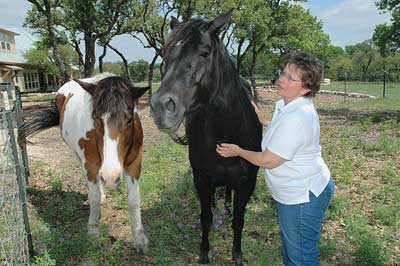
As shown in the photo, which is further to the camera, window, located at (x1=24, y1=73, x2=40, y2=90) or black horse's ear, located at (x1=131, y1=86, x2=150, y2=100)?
window, located at (x1=24, y1=73, x2=40, y2=90)

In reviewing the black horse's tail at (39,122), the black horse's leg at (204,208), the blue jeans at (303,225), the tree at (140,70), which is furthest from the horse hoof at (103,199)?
the tree at (140,70)

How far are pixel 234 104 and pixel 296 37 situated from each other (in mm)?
20425

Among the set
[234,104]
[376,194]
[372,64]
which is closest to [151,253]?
[234,104]

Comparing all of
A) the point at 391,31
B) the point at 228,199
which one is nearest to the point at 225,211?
the point at 228,199

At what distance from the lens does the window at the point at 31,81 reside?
125 feet

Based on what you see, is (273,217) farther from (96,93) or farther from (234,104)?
(96,93)

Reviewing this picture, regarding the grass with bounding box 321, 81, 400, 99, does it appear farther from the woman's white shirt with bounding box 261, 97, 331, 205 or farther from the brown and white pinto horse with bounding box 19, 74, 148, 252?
the woman's white shirt with bounding box 261, 97, 331, 205

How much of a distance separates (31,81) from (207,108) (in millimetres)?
42891

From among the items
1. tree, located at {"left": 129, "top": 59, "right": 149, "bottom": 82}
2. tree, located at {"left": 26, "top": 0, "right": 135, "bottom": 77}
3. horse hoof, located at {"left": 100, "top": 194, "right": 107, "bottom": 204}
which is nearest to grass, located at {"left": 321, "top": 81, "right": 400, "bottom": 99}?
tree, located at {"left": 26, "top": 0, "right": 135, "bottom": 77}

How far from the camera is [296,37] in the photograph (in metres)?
21.2

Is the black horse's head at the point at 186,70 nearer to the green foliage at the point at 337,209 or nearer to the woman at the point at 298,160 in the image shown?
the woman at the point at 298,160

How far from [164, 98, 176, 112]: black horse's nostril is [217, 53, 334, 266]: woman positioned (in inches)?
24.0

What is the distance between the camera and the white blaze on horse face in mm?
2529

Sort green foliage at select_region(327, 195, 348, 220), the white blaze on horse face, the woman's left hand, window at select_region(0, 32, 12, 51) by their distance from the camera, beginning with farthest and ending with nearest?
1. window at select_region(0, 32, 12, 51)
2. green foliage at select_region(327, 195, 348, 220)
3. the white blaze on horse face
4. the woman's left hand
